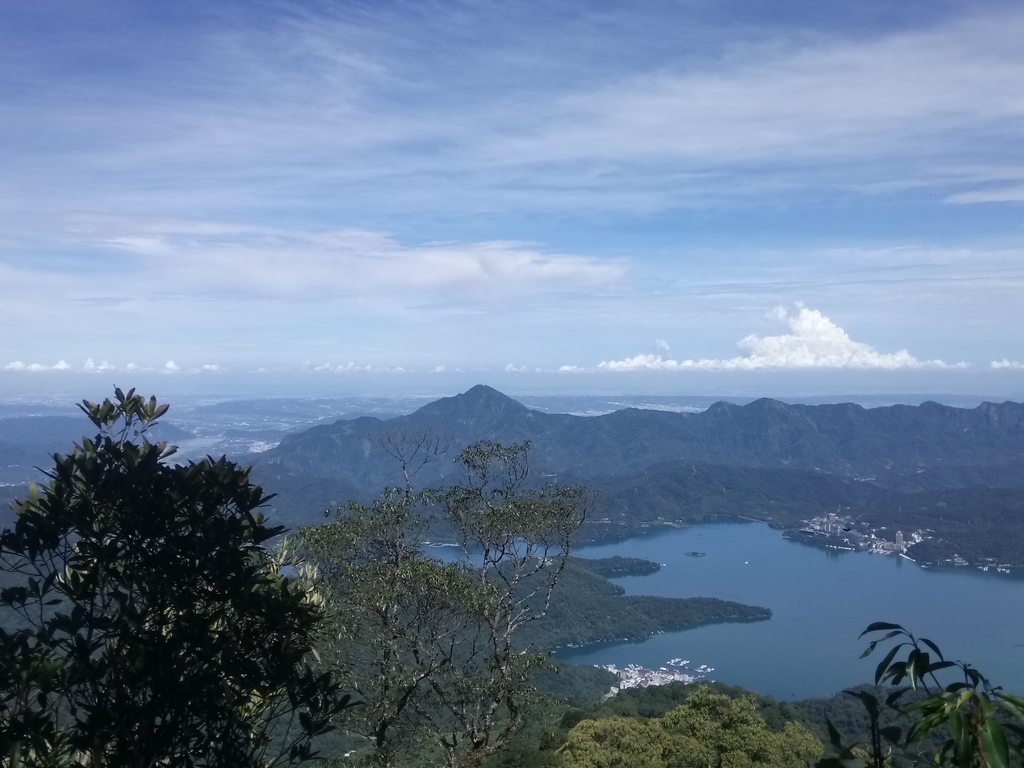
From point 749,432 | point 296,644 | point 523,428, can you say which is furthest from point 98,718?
point 749,432

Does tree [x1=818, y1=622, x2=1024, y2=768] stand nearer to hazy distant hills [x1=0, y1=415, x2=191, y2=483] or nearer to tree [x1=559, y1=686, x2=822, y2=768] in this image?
tree [x1=559, y1=686, x2=822, y2=768]

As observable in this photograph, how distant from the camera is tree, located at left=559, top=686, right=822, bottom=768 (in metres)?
8.84

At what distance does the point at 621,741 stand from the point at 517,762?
2.03m

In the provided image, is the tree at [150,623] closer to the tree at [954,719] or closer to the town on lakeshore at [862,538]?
the tree at [954,719]

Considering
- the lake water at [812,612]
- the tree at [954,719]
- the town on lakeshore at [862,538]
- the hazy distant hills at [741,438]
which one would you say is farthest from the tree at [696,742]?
the hazy distant hills at [741,438]

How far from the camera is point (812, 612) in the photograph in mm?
50500

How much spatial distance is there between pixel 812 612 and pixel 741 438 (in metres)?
84.4

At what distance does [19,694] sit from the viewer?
292cm

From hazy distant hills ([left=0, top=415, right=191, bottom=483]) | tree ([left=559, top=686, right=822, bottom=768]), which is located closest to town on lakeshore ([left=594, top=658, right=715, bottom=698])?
tree ([left=559, top=686, right=822, bottom=768])

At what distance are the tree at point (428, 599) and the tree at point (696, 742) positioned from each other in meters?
1.13

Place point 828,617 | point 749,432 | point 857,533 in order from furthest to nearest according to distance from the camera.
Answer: point 749,432 → point 857,533 → point 828,617

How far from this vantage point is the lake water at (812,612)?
3872cm

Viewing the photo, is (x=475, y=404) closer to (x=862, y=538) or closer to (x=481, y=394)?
(x=481, y=394)

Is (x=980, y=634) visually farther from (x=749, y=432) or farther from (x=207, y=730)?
(x=749, y=432)
